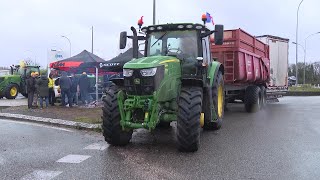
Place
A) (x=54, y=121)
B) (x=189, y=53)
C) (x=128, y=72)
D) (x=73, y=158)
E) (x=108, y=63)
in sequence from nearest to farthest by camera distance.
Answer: (x=73, y=158) < (x=128, y=72) < (x=189, y=53) < (x=54, y=121) < (x=108, y=63)

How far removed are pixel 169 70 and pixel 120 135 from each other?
1.67 m

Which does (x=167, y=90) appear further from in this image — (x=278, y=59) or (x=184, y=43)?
(x=278, y=59)

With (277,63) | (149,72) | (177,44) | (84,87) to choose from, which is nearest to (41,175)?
(149,72)

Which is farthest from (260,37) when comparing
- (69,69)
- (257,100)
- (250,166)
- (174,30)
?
(250,166)

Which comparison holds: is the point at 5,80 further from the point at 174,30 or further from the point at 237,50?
the point at 174,30

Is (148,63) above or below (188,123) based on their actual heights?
above

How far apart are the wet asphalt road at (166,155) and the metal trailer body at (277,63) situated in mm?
8950

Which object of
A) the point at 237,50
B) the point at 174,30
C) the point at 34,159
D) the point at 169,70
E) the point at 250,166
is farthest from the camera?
the point at 237,50

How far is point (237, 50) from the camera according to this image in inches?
548

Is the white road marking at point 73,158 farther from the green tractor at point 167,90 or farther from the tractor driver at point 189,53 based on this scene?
the tractor driver at point 189,53

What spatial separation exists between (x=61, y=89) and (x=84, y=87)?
5.57 feet

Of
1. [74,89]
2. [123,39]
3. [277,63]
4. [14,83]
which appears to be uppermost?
[123,39]

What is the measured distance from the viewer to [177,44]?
8.98m

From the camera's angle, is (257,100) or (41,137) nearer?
(41,137)
